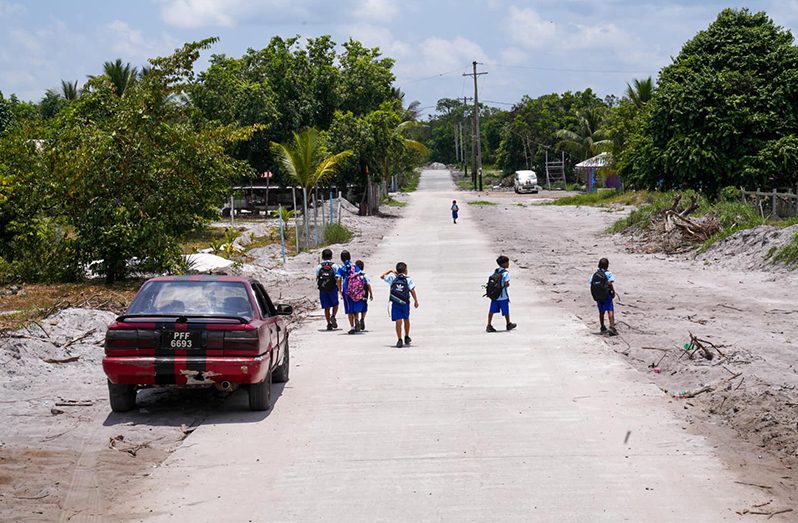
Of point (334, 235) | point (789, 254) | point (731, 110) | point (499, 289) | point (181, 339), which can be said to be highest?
point (731, 110)

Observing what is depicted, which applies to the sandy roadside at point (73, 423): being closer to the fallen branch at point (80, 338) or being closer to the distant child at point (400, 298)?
the fallen branch at point (80, 338)

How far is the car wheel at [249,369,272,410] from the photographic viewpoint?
11.4 m

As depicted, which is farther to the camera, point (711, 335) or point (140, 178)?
point (140, 178)

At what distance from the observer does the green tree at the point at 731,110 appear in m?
41.0

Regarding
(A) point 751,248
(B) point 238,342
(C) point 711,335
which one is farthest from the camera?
(A) point 751,248

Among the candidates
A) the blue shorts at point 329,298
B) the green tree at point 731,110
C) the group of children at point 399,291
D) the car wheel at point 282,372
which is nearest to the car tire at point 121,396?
the car wheel at point 282,372

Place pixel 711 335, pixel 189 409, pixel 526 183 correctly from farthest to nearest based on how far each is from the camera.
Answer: pixel 526 183
pixel 711 335
pixel 189 409

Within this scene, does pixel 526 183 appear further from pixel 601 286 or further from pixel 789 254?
pixel 601 286

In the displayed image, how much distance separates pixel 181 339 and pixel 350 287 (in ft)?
21.8

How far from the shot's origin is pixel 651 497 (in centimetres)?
805

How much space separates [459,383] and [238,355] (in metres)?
3.27

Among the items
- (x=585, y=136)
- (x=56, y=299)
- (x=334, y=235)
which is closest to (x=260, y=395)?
(x=56, y=299)

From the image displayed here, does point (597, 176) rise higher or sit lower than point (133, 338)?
lower

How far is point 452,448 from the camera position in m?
9.68
